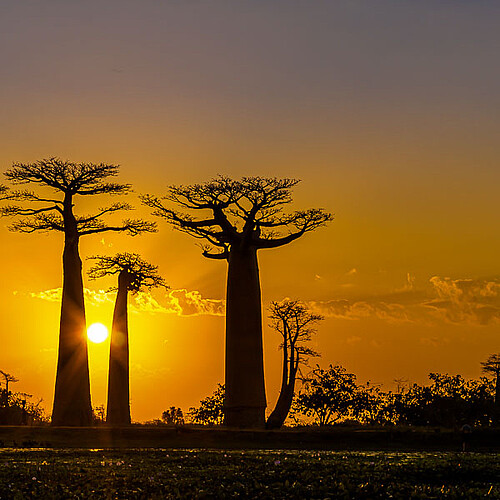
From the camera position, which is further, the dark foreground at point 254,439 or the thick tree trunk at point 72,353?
the thick tree trunk at point 72,353

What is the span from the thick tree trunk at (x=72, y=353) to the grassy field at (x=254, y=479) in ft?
87.2

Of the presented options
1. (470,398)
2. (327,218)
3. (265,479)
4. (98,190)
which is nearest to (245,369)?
(327,218)

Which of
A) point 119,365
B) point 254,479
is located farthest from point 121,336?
point 254,479

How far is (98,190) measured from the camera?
48.9m

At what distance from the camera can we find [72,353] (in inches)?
1844

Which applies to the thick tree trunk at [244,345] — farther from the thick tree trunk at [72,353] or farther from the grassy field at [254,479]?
the grassy field at [254,479]

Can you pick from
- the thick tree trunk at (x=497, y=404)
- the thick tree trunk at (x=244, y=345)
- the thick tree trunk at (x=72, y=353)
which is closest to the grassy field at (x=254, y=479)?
the thick tree trunk at (x=244, y=345)

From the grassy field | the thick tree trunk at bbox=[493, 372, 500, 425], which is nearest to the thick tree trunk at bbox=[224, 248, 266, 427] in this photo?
the thick tree trunk at bbox=[493, 372, 500, 425]

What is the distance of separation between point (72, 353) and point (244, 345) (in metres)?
9.44

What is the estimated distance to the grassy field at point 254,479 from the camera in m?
14.5

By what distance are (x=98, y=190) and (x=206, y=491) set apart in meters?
35.8

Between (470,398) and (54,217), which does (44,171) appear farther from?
(470,398)

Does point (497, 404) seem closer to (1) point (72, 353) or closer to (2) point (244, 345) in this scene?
(2) point (244, 345)

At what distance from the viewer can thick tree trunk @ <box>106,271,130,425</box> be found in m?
51.7
